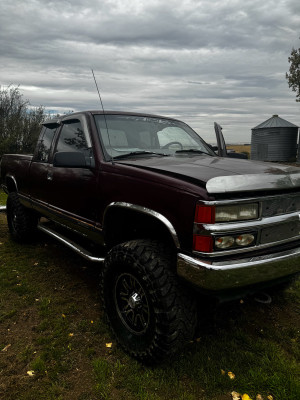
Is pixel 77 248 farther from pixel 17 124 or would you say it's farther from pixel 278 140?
pixel 278 140

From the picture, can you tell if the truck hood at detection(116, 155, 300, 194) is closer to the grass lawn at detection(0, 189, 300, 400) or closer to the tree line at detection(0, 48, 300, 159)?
the grass lawn at detection(0, 189, 300, 400)

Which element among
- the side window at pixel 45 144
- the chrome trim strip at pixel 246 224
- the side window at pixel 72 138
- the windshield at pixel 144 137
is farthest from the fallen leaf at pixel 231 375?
the side window at pixel 45 144

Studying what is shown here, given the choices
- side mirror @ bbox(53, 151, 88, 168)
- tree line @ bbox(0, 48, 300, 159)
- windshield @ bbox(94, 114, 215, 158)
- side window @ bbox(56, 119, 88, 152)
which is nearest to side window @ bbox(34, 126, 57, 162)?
side window @ bbox(56, 119, 88, 152)

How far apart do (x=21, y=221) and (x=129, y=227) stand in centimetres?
277

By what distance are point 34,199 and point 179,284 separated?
281 cm

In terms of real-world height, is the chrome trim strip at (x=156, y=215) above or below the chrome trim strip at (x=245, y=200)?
below

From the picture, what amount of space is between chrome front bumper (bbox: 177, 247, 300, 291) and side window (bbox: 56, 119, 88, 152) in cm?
179

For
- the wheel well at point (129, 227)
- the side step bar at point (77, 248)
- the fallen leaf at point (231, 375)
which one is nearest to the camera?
the fallen leaf at point (231, 375)

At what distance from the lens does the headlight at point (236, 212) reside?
2006 millimetres

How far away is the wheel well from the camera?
8.25ft

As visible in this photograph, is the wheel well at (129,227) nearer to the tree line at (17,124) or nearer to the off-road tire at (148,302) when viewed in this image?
the off-road tire at (148,302)

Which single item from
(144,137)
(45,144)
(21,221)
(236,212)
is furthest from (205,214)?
(21,221)

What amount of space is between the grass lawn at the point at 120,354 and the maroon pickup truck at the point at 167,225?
0.78 feet

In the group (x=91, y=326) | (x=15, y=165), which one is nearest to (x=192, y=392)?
(x=91, y=326)
